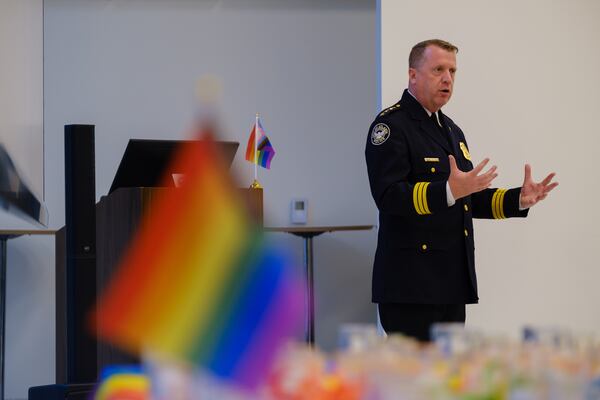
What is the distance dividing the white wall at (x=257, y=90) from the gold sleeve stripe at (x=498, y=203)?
112 inches

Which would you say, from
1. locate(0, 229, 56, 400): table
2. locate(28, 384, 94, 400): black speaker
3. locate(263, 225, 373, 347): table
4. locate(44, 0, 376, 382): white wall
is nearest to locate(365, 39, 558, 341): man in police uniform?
locate(28, 384, 94, 400): black speaker

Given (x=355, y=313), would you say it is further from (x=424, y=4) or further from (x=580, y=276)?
(x=424, y=4)

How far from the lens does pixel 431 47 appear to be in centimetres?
293

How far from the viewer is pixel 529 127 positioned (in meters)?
4.22

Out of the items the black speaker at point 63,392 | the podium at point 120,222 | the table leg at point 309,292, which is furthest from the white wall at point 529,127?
the black speaker at point 63,392

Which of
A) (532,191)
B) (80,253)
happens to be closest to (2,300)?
(80,253)

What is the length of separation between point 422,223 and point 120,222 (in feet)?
2.96

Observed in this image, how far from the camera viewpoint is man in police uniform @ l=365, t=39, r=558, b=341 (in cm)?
278

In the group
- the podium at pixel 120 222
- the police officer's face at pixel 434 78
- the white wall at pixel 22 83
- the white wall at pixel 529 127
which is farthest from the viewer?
the white wall at pixel 529 127

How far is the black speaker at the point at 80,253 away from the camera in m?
2.25

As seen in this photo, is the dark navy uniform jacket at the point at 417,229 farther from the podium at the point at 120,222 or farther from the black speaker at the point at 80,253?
the black speaker at the point at 80,253

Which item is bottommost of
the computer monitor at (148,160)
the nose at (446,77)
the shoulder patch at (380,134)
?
the computer monitor at (148,160)

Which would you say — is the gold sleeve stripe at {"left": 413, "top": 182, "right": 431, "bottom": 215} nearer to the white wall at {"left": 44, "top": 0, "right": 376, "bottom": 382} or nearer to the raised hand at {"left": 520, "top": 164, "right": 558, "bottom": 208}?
the raised hand at {"left": 520, "top": 164, "right": 558, "bottom": 208}

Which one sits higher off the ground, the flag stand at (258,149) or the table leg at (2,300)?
the flag stand at (258,149)
